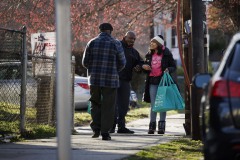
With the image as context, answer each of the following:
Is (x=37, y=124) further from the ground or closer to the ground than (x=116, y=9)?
closer to the ground

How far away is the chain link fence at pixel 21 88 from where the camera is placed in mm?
10445

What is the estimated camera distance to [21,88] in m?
10.5

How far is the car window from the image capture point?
5746mm

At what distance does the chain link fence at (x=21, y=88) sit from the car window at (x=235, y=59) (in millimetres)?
4840

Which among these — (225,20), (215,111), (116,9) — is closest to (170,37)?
(225,20)

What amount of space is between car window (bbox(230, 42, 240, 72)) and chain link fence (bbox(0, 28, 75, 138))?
4.84 metres

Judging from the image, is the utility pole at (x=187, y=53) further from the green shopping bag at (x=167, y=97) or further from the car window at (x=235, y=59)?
the car window at (x=235, y=59)

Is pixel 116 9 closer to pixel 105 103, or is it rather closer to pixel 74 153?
pixel 105 103

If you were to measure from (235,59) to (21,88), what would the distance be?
17.5ft

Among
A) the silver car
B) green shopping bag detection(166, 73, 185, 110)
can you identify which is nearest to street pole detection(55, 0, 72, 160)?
the silver car

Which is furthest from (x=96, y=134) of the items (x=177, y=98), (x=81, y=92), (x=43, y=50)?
(x=81, y=92)

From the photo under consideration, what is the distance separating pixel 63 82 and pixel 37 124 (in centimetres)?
719

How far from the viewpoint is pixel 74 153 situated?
8.48m

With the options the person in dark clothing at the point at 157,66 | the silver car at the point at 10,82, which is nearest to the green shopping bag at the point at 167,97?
the person in dark clothing at the point at 157,66
